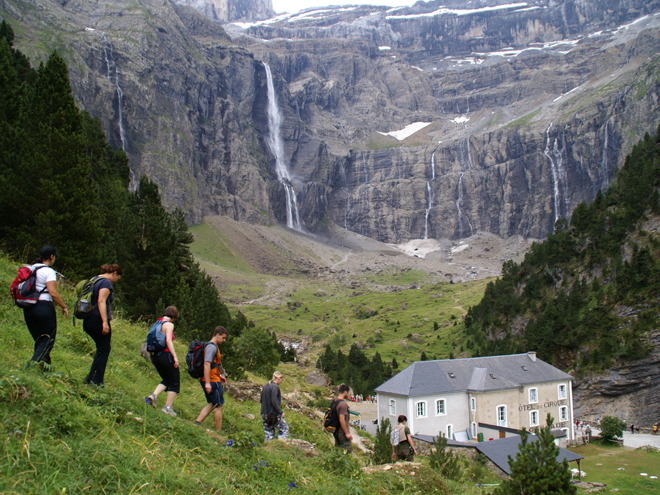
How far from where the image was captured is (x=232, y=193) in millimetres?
194250

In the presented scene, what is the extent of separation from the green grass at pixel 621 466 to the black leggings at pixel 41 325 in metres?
32.2

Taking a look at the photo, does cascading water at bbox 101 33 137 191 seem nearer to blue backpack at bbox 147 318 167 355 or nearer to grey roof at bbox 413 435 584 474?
grey roof at bbox 413 435 584 474

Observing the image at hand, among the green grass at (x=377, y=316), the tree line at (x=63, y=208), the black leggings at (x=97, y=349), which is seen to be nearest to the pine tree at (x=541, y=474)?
the black leggings at (x=97, y=349)

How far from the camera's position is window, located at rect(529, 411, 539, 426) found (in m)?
43.1

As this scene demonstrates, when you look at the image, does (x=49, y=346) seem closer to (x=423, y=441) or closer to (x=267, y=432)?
A: (x=267, y=432)

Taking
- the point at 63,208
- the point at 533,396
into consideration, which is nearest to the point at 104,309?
the point at 63,208

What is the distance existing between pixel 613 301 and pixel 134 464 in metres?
62.5

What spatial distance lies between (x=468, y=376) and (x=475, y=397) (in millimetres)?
2569

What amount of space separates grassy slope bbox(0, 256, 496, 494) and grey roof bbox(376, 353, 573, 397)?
105 feet

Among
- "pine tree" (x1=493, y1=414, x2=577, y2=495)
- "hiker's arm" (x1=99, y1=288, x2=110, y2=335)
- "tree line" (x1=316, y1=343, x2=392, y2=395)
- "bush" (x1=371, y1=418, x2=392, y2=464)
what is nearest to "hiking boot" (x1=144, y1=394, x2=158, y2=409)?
"hiker's arm" (x1=99, y1=288, x2=110, y2=335)

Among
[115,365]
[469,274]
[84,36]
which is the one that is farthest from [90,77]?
[115,365]

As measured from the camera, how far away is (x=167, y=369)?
8547 millimetres

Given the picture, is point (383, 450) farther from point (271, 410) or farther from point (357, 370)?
point (357, 370)

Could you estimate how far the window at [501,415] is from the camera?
135ft
